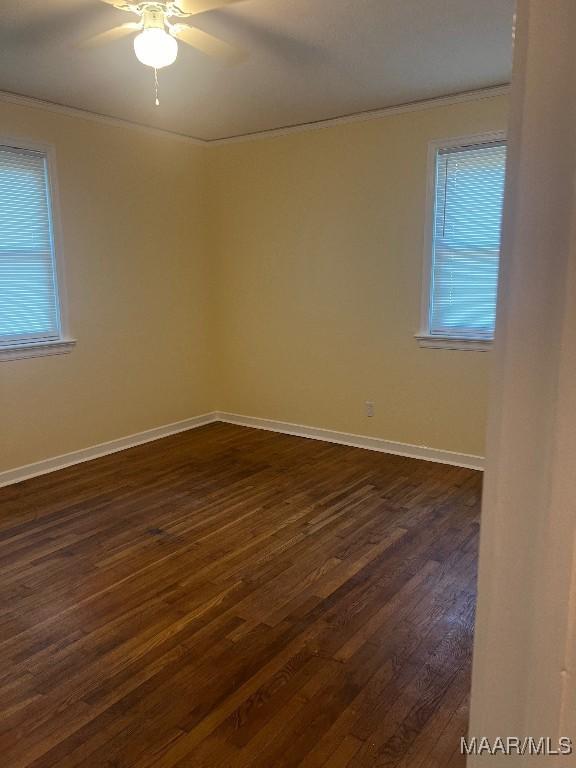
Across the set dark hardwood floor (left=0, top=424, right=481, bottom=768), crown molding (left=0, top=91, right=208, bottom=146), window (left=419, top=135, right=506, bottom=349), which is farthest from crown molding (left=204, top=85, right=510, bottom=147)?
dark hardwood floor (left=0, top=424, right=481, bottom=768)

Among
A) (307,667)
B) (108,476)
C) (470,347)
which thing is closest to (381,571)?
(307,667)

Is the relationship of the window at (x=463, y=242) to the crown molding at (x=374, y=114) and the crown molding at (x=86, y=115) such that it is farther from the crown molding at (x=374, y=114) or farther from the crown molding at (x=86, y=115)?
the crown molding at (x=86, y=115)

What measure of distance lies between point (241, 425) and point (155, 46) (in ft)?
11.6

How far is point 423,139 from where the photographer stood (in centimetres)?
402

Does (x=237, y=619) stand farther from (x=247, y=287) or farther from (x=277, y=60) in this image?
(x=247, y=287)

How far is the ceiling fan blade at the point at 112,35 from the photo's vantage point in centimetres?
267

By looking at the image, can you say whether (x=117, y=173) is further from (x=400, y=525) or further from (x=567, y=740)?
(x=567, y=740)

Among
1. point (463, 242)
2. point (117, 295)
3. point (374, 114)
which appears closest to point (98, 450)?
point (117, 295)

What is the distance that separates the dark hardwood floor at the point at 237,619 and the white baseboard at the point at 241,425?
193 millimetres

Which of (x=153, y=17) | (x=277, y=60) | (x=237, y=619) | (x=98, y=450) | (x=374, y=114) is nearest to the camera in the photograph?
(x=237, y=619)

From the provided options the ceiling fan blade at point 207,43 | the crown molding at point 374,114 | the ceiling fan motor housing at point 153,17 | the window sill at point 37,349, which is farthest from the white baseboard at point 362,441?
the ceiling fan motor housing at point 153,17

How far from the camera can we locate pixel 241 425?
5.44 metres

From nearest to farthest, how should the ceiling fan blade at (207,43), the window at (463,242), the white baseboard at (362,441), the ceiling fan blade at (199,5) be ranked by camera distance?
the ceiling fan blade at (199,5)
the ceiling fan blade at (207,43)
the window at (463,242)
the white baseboard at (362,441)

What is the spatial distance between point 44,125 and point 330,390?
292 cm
